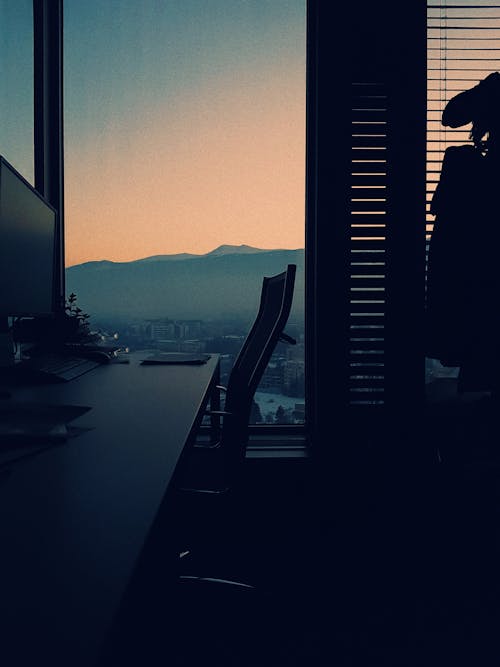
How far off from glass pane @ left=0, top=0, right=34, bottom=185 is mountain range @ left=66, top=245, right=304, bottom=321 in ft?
2.06

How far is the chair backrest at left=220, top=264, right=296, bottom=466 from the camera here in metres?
1.34

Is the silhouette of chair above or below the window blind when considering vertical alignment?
below

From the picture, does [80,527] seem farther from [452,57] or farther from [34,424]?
[452,57]

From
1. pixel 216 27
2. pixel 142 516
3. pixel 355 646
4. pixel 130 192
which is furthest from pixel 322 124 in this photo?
pixel 142 516

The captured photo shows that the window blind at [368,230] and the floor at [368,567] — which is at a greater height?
the window blind at [368,230]

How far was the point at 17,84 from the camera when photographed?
8.75 feet

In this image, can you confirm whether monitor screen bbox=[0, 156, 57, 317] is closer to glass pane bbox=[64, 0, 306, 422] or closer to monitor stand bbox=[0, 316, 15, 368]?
monitor stand bbox=[0, 316, 15, 368]

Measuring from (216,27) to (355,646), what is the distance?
2724 mm

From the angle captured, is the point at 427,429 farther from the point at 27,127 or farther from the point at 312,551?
the point at 27,127

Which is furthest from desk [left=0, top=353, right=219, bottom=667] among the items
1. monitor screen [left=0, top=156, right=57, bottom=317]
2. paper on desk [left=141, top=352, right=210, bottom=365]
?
paper on desk [left=141, top=352, right=210, bottom=365]

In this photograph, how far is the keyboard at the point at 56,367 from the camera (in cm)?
151

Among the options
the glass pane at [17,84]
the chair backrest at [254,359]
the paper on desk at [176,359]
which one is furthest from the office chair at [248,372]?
the glass pane at [17,84]

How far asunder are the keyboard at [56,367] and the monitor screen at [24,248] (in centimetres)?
16

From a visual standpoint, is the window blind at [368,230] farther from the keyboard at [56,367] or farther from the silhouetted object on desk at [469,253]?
the keyboard at [56,367]
